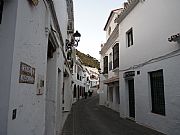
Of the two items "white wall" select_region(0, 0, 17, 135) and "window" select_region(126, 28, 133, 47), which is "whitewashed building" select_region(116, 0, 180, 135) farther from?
"white wall" select_region(0, 0, 17, 135)

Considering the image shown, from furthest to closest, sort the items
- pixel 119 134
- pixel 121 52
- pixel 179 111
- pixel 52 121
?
1. pixel 121 52
2. pixel 119 134
3. pixel 179 111
4. pixel 52 121

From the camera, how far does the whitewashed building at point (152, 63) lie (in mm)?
7199

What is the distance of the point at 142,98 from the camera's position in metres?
9.86

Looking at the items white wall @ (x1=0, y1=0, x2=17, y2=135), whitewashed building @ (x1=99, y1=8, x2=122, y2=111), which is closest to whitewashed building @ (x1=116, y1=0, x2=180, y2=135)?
whitewashed building @ (x1=99, y1=8, x2=122, y2=111)

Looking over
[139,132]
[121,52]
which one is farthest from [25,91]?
[121,52]

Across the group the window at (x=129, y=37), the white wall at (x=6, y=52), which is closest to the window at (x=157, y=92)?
the window at (x=129, y=37)

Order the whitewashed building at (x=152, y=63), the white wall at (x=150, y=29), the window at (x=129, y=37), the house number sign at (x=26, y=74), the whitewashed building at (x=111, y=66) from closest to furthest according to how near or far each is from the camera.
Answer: the house number sign at (x=26, y=74) < the whitewashed building at (x=152, y=63) < the white wall at (x=150, y=29) < the window at (x=129, y=37) < the whitewashed building at (x=111, y=66)

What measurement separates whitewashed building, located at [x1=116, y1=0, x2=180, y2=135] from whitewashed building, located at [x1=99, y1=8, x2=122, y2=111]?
2455mm

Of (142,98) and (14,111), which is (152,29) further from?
(14,111)

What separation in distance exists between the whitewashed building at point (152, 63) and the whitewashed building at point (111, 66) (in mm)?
2455

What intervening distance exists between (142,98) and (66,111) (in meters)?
7.22

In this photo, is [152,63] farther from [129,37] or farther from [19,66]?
[19,66]

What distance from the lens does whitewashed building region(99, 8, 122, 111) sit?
1539cm

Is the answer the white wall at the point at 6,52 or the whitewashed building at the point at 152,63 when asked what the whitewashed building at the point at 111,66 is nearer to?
the whitewashed building at the point at 152,63
